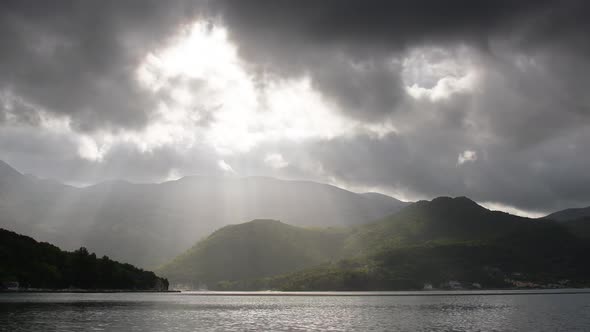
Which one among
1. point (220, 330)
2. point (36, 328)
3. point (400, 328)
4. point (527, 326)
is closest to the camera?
point (36, 328)

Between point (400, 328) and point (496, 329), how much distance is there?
70.6 ft

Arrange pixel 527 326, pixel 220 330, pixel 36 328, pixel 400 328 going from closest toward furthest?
pixel 36 328 < pixel 220 330 < pixel 400 328 < pixel 527 326

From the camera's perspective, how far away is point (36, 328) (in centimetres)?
9744

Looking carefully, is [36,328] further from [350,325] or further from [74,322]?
[350,325]

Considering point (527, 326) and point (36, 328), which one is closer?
point (36, 328)

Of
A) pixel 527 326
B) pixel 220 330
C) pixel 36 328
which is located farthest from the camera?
pixel 527 326

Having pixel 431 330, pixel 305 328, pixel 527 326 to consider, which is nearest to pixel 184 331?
pixel 305 328

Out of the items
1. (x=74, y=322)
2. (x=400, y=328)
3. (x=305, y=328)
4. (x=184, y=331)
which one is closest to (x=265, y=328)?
(x=305, y=328)

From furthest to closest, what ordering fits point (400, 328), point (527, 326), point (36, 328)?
point (527, 326)
point (400, 328)
point (36, 328)

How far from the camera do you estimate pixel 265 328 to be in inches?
4363

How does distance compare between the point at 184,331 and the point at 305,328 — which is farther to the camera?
the point at 305,328

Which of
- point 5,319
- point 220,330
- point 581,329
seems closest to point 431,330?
point 581,329

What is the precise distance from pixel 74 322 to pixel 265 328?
45.5 m

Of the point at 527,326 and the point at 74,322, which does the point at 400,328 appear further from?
the point at 74,322
